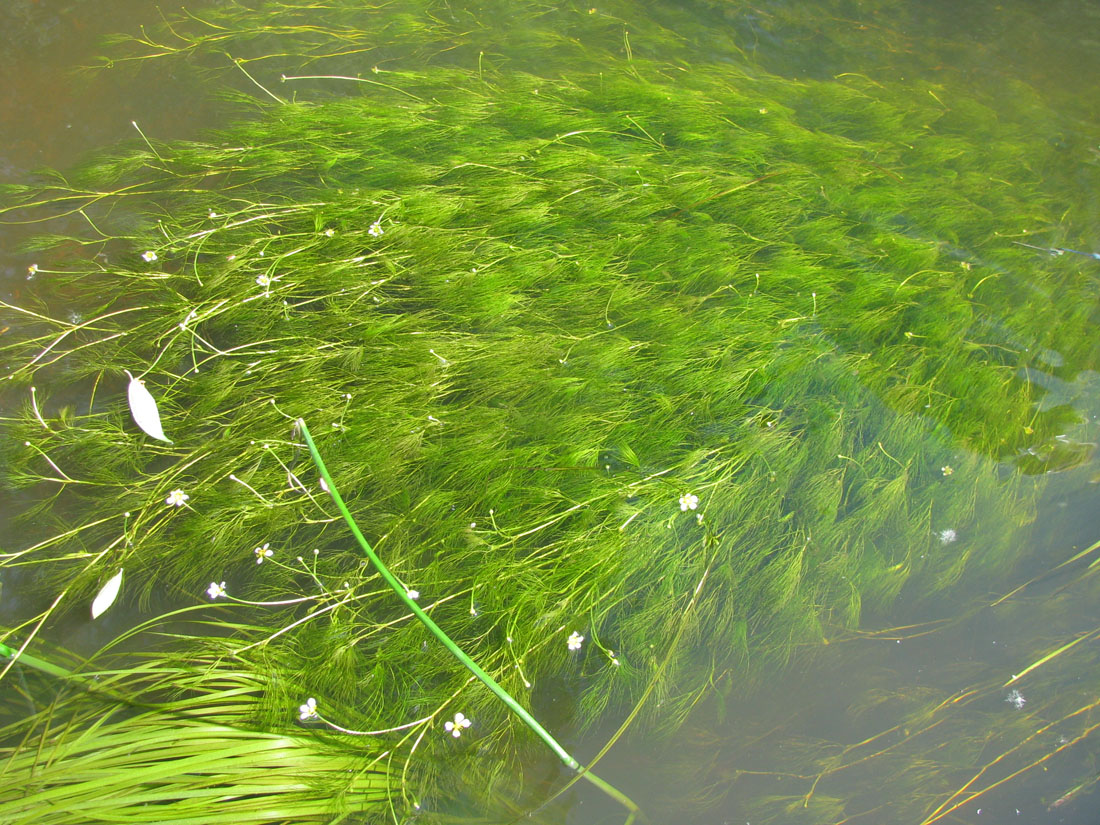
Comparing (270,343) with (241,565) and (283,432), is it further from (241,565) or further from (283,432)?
(241,565)

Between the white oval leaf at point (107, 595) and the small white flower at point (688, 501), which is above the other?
the small white flower at point (688, 501)

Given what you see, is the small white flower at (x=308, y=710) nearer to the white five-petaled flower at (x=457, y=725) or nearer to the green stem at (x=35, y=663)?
the white five-petaled flower at (x=457, y=725)

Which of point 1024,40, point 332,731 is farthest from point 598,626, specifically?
point 1024,40

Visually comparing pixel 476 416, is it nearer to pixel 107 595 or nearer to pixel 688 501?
pixel 688 501

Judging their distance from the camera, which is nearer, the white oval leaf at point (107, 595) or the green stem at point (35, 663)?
the green stem at point (35, 663)

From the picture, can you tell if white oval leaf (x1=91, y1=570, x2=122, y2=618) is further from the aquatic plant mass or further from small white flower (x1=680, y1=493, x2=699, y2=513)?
small white flower (x1=680, y1=493, x2=699, y2=513)

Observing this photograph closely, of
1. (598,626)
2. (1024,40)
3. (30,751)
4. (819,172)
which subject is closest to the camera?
(30,751)

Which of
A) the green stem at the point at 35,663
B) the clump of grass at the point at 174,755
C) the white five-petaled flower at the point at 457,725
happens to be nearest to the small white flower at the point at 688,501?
the white five-petaled flower at the point at 457,725
